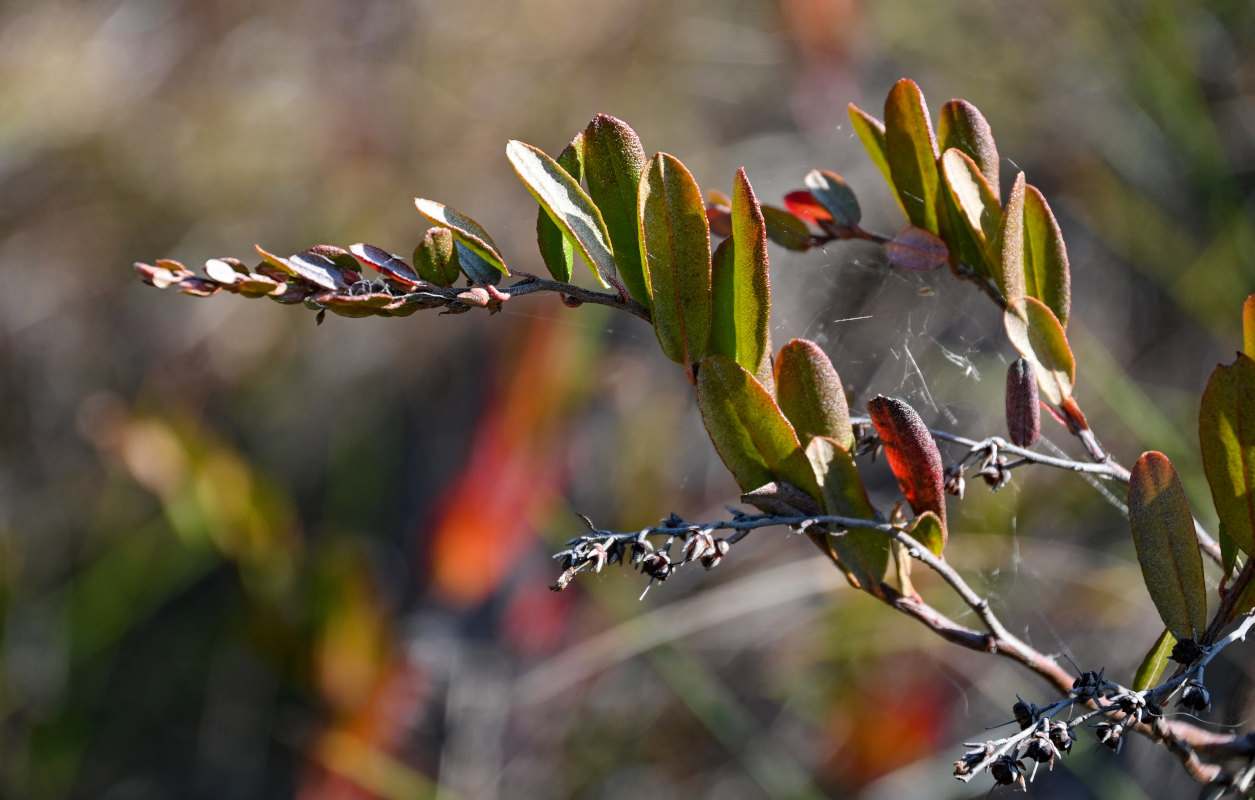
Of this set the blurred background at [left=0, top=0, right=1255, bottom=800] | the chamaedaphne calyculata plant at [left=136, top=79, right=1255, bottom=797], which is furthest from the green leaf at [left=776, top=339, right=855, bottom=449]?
the blurred background at [left=0, top=0, right=1255, bottom=800]

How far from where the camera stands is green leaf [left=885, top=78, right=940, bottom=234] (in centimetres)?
38

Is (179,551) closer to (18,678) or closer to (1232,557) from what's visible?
(18,678)

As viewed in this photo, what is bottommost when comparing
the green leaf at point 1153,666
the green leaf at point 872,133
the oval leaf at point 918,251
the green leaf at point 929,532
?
the green leaf at point 1153,666

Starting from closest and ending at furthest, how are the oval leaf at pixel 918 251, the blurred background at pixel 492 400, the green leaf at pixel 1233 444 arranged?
the green leaf at pixel 1233 444 → the oval leaf at pixel 918 251 → the blurred background at pixel 492 400

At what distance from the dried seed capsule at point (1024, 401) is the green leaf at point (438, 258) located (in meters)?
0.24

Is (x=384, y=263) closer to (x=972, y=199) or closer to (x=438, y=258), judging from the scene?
(x=438, y=258)

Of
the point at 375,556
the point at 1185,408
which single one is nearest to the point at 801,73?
the point at 1185,408

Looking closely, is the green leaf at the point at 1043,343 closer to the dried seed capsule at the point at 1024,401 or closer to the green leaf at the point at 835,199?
the dried seed capsule at the point at 1024,401

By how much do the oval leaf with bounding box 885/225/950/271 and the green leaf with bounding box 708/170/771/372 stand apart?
0.10 meters

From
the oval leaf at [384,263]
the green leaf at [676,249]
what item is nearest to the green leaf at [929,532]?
the green leaf at [676,249]

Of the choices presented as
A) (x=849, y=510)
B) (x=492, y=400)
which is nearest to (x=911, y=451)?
(x=849, y=510)

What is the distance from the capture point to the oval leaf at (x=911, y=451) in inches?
12.7

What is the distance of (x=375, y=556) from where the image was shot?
6.17 feet

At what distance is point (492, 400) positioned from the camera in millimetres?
1547
